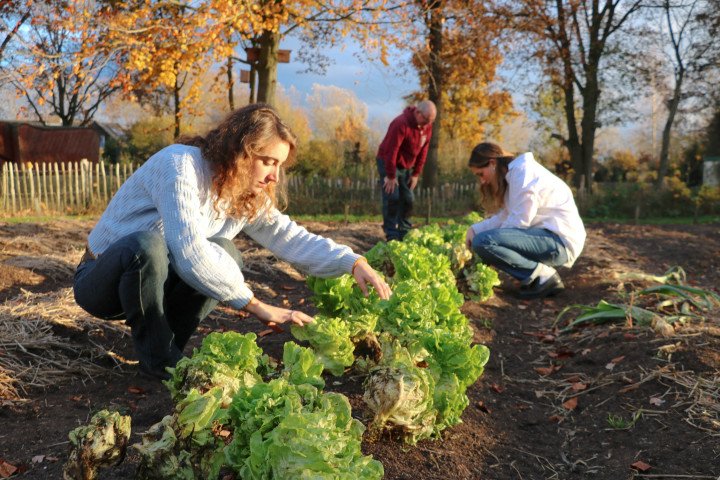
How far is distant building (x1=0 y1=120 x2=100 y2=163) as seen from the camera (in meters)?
24.3

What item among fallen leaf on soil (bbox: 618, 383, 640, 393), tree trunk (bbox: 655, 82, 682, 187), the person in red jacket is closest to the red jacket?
the person in red jacket

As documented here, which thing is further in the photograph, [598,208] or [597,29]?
[597,29]

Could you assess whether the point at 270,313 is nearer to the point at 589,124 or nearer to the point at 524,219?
the point at 524,219

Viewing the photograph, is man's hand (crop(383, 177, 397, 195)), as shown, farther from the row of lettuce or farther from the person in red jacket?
the row of lettuce

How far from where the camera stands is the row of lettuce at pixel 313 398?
184 centimetres

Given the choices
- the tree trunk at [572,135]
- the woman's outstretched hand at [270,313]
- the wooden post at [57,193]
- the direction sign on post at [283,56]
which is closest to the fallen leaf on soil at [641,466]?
the woman's outstretched hand at [270,313]

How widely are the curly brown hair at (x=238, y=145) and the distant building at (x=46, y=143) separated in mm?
23320

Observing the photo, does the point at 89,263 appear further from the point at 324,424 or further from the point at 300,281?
the point at 300,281

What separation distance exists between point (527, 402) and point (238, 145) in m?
2.17

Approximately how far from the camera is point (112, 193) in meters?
16.6

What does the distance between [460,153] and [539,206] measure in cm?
1826

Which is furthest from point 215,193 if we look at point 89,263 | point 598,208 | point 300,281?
point 598,208

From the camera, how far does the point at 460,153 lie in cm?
2408

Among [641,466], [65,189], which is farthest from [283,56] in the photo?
[641,466]
